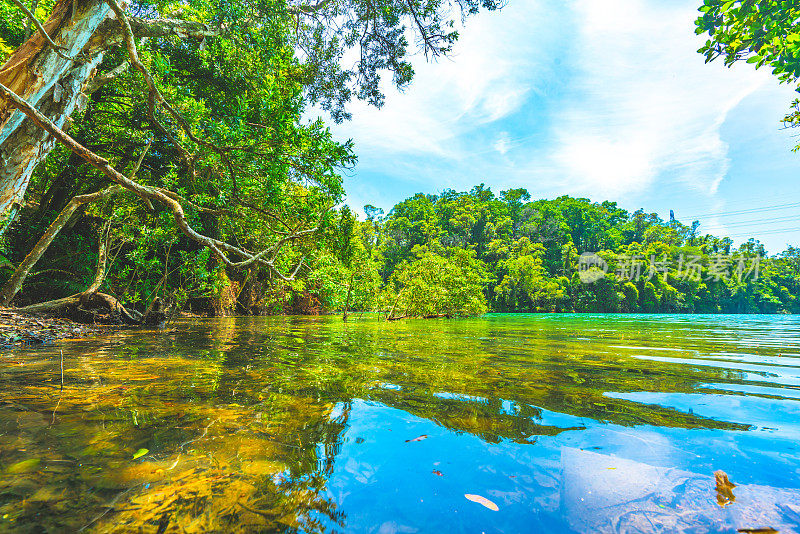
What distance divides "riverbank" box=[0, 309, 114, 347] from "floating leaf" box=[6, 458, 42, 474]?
5.46 m

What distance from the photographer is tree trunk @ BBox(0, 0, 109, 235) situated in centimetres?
402

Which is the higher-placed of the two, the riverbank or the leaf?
the leaf

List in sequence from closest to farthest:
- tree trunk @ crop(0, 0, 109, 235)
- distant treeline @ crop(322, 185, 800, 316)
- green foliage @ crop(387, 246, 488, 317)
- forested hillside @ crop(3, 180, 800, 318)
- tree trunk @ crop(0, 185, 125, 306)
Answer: tree trunk @ crop(0, 0, 109, 235) → tree trunk @ crop(0, 185, 125, 306) → forested hillside @ crop(3, 180, 800, 318) → green foliage @ crop(387, 246, 488, 317) → distant treeline @ crop(322, 185, 800, 316)

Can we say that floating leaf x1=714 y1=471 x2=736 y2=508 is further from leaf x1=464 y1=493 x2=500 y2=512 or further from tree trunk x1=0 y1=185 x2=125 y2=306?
tree trunk x1=0 y1=185 x2=125 y2=306

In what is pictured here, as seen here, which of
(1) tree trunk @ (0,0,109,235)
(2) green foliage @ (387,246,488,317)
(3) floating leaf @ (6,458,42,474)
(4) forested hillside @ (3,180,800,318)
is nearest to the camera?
(3) floating leaf @ (6,458,42,474)

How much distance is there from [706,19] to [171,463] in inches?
337

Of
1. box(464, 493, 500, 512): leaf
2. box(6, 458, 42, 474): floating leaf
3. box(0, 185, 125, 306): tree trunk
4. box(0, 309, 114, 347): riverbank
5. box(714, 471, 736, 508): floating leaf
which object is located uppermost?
box(0, 185, 125, 306): tree trunk

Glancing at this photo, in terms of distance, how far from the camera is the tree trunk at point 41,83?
402cm

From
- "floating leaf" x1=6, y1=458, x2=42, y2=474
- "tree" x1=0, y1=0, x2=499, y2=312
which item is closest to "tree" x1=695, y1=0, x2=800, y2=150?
"tree" x1=0, y1=0, x2=499, y2=312

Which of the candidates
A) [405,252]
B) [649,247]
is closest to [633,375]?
[405,252]

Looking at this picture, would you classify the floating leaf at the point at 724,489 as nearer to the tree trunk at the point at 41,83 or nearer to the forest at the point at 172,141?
the forest at the point at 172,141

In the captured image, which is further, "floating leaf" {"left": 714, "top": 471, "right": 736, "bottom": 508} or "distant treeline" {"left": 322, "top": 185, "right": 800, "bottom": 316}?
"distant treeline" {"left": 322, "top": 185, "right": 800, "bottom": 316}

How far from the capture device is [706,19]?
512cm

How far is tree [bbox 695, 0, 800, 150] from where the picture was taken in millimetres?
4539
